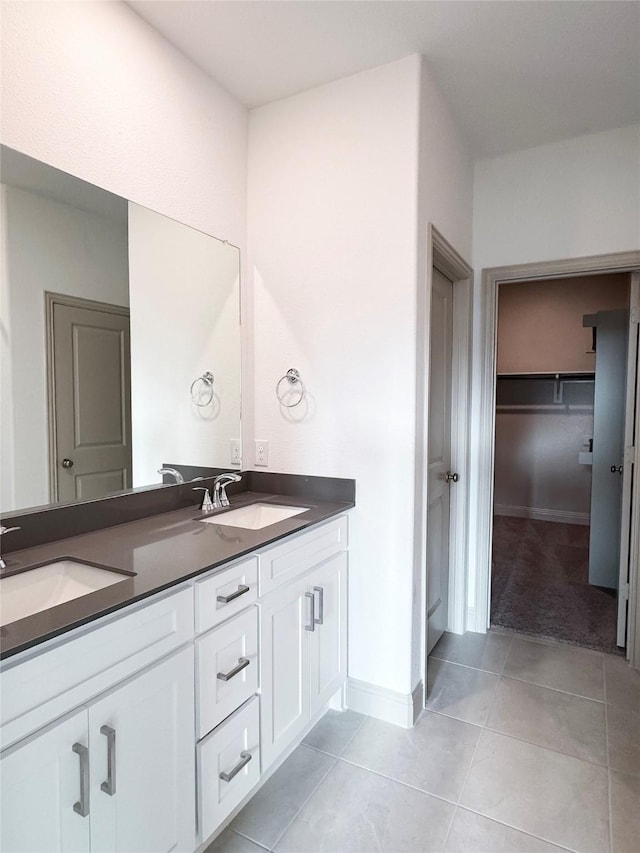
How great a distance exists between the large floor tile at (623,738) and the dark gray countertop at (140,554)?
1398 millimetres

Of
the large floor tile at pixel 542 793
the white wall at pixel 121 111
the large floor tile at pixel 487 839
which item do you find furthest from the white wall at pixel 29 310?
the large floor tile at pixel 542 793

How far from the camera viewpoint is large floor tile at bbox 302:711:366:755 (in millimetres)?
1947

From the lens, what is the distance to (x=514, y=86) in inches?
84.7

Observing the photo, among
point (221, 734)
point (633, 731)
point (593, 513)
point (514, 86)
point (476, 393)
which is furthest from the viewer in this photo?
point (593, 513)

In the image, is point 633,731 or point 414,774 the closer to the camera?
point 414,774

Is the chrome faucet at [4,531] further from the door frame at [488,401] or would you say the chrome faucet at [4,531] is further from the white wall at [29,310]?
the door frame at [488,401]

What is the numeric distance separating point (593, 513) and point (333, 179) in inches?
111

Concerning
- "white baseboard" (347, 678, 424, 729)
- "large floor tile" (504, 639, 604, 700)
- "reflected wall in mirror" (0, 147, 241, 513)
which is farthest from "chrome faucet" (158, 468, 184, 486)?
"large floor tile" (504, 639, 604, 700)

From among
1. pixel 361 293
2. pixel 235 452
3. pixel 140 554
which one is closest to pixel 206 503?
pixel 235 452

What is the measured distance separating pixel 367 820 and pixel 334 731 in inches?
18.0

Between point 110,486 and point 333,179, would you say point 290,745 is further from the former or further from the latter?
point 333,179

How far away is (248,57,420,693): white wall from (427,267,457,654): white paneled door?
0.46 m

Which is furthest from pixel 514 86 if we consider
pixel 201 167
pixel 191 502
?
pixel 191 502

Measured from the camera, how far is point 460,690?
2309 millimetres
